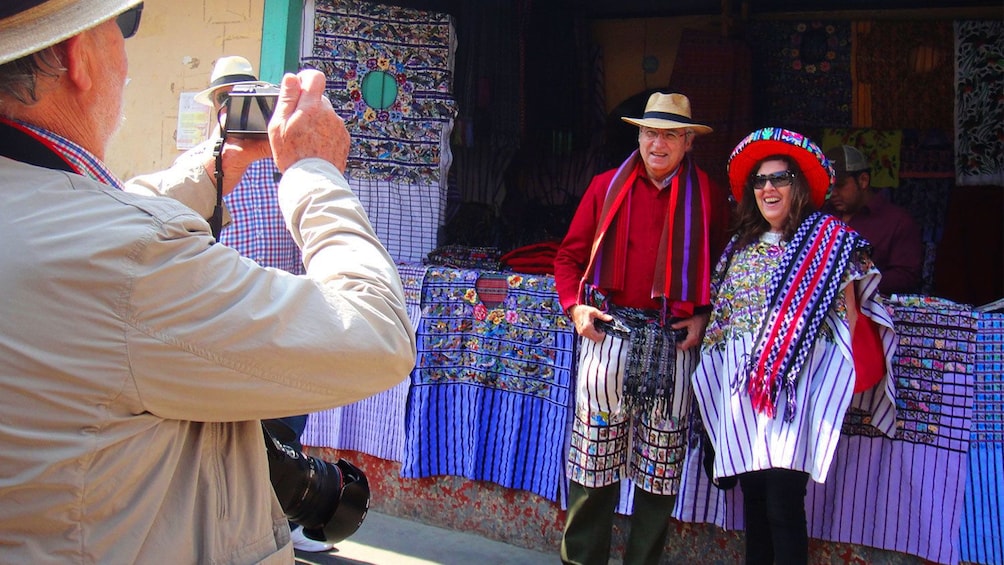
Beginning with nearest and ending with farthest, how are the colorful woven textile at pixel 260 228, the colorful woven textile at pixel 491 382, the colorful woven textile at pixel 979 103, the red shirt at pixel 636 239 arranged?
the red shirt at pixel 636 239 → the colorful woven textile at pixel 260 228 → the colorful woven textile at pixel 491 382 → the colorful woven textile at pixel 979 103

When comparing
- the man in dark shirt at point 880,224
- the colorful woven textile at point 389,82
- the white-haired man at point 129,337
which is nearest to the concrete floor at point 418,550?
the colorful woven textile at point 389,82

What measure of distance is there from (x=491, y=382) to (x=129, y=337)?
3351mm

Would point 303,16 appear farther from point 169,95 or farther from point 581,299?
point 581,299

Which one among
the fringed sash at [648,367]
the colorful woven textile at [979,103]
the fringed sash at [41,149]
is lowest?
the fringed sash at [648,367]

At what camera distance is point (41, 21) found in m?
1.09

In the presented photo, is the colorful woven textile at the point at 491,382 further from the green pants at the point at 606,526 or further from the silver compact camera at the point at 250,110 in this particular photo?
the silver compact camera at the point at 250,110

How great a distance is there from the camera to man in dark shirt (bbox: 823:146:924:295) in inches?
A: 169

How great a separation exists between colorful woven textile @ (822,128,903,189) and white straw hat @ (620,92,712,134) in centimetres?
210

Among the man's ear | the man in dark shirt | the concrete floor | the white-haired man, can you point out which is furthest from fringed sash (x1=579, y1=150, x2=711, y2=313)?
the man's ear

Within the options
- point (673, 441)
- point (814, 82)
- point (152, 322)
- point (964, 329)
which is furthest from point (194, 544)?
point (814, 82)

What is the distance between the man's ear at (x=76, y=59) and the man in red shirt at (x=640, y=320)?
254cm

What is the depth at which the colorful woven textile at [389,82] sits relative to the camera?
15.7 feet

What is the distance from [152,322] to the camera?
3.38 ft

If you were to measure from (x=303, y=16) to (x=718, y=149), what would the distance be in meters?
2.55
